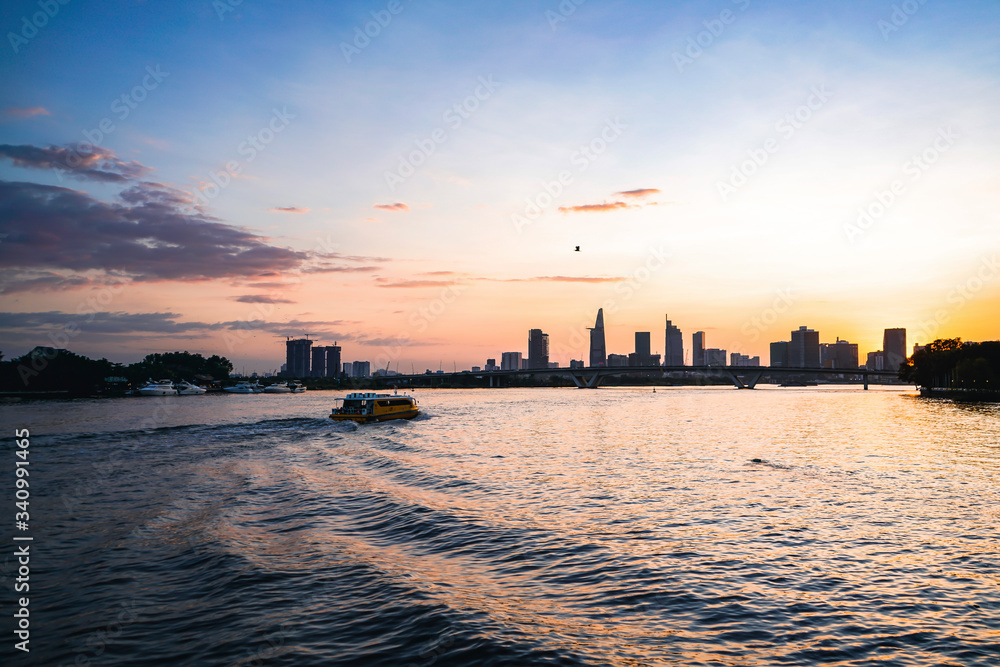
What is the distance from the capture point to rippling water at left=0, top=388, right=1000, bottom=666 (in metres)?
12.0

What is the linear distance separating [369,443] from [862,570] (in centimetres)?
4387

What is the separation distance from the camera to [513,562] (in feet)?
57.8

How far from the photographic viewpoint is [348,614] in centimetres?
1345

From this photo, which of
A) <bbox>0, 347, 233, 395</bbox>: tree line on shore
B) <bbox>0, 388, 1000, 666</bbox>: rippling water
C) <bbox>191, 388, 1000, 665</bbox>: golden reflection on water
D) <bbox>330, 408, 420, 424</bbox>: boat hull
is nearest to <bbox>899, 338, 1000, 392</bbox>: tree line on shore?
<bbox>191, 388, 1000, 665</bbox>: golden reflection on water

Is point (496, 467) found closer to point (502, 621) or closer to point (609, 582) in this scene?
point (609, 582)

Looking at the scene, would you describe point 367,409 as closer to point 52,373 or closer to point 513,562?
point 513,562

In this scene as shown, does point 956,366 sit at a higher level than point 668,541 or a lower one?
higher

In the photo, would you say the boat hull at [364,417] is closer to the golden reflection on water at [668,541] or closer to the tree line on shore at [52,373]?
the golden reflection on water at [668,541]

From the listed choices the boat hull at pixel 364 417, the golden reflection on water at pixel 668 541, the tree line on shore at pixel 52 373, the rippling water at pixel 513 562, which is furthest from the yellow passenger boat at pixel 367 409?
the tree line on shore at pixel 52 373

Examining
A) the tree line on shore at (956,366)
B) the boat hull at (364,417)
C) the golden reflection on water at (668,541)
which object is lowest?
the boat hull at (364,417)

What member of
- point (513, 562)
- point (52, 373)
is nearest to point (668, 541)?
point (513, 562)

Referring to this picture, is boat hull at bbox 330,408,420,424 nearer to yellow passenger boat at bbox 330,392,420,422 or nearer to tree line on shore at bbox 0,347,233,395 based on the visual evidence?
yellow passenger boat at bbox 330,392,420,422

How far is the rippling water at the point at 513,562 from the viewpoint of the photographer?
11992 millimetres

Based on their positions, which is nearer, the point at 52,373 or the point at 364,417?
the point at 364,417
